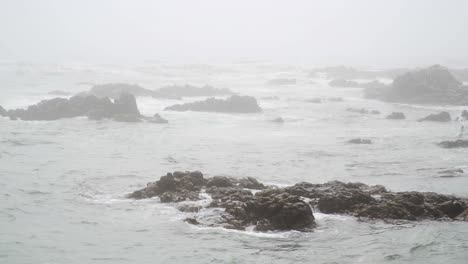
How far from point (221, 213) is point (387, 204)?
514cm

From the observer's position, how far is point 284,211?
48.4ft

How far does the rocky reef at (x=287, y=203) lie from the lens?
48.8 feet

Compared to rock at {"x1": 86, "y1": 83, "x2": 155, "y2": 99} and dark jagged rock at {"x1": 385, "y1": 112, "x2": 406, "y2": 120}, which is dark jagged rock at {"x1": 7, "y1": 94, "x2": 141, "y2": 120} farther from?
dark jagged rock at {"x1": 385, "y1": 112, "x2": 406, "y2": 120}

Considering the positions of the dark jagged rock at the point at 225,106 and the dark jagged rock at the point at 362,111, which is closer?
the dark jagged rock at the point at 362,111

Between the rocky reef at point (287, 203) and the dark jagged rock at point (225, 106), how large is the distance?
27.5m

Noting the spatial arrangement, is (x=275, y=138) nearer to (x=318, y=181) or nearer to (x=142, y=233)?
(x=318, y=181)

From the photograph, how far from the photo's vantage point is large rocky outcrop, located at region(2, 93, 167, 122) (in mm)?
38000

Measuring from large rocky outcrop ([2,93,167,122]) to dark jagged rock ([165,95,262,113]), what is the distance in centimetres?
779

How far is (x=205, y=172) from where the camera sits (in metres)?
23.3

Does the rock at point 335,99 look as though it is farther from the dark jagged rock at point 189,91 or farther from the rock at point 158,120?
the rock at point 158,120

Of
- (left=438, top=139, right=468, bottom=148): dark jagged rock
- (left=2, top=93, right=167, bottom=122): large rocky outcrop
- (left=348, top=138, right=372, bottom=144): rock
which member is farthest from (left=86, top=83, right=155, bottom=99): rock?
Result: (left=438, top=139, right=468, bottom=148): dark jagged rock

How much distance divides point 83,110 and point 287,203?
91.0 ft

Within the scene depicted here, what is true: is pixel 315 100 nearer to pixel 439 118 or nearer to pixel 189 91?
pixel 189 91

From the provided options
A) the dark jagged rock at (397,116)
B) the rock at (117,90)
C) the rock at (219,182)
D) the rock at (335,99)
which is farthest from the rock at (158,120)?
the rock at (335,99)
